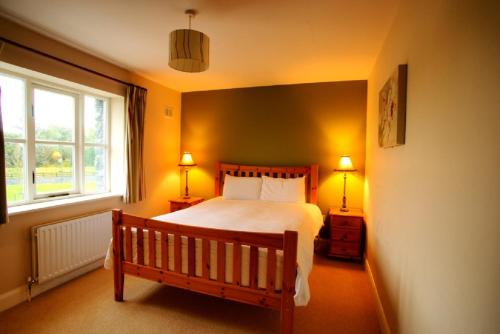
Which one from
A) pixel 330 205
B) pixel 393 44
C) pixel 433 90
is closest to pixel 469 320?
pixel 433 90

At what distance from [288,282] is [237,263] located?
1.25ft

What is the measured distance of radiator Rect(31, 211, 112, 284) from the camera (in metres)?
2.25

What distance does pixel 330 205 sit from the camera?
3.60 metres

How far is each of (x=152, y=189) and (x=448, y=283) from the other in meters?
3.53

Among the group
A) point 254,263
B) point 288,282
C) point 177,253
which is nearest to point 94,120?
point 177,253

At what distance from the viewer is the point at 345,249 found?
3113 mm

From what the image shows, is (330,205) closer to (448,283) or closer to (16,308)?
(448,283)

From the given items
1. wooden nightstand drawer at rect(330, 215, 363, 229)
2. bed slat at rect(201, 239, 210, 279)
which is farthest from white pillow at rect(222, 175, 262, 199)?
bed slat at rect(201, 239, 210, 279)

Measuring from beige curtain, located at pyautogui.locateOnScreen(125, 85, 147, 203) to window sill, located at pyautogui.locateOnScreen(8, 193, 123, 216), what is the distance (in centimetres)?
22

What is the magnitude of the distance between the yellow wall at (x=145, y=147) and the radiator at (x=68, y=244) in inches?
3.7

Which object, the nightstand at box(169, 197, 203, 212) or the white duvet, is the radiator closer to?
the white duvet

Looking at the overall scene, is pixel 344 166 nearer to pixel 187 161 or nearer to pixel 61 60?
pixel 187 161

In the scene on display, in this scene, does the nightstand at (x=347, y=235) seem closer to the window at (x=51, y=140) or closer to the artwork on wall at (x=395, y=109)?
the artwork on wall at (x=395, y=109)

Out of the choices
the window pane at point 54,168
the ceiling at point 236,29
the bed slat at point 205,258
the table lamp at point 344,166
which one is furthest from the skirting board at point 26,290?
the table lamp at point 344,166
